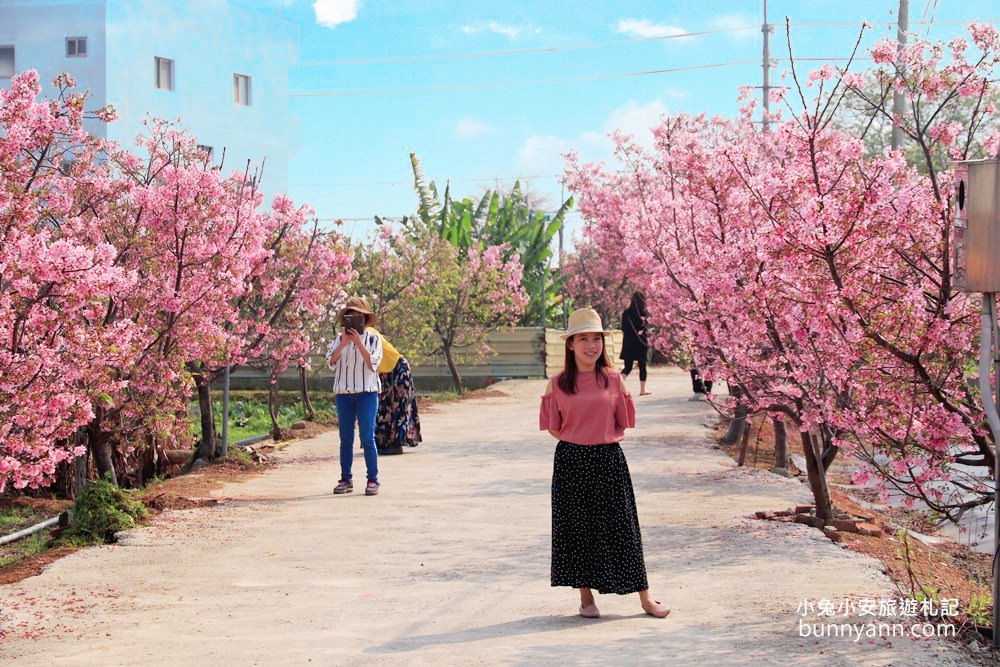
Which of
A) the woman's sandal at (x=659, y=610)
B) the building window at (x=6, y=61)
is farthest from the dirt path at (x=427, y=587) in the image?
the building window at (x=6, y=61)

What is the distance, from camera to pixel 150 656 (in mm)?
6102

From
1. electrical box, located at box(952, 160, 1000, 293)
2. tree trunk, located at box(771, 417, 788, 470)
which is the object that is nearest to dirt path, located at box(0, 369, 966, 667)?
tree trunk, located at box(771, 417, 788, 470)

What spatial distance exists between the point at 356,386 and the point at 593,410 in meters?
5.10

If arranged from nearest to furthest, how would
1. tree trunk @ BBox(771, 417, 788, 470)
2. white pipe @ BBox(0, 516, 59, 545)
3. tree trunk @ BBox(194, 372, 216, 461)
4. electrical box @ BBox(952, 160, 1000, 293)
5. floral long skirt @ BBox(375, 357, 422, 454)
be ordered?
electrical box @ BBox(952, 160, 1000, 293) < white pipe @ BBox(0, 516, 59, 545) < tree trunk @ BBox(771, 417, 788, 470) < tree trunk @ BBox(194, 372, 216, 461) < floral long skirt @ BBox(375, 357, 422, 454)

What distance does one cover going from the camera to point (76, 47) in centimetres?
3453

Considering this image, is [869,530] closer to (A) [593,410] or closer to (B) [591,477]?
(B) [591,477]

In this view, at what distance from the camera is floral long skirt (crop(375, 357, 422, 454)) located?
15164mm

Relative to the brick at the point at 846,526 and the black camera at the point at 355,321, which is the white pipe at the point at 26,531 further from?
the brick at the point at 846,526

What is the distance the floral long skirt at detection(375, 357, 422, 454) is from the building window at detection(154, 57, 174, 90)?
2457 centimetres

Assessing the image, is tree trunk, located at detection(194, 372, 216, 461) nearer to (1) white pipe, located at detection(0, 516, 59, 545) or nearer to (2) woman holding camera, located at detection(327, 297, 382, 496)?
(2) woman holding camera, located at detection(327, 297, 382, 496)

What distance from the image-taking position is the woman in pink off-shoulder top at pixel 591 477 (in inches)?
272

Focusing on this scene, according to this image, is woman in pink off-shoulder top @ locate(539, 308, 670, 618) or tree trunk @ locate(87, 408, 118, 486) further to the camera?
tree trunk @ locate(87, 408, 118, 486)

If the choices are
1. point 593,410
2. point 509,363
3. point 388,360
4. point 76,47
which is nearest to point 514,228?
point 509,363

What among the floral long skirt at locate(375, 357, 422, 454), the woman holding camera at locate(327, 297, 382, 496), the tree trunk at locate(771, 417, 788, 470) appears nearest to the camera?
the woman holding camera at locate(327, 297, 382, 496)
